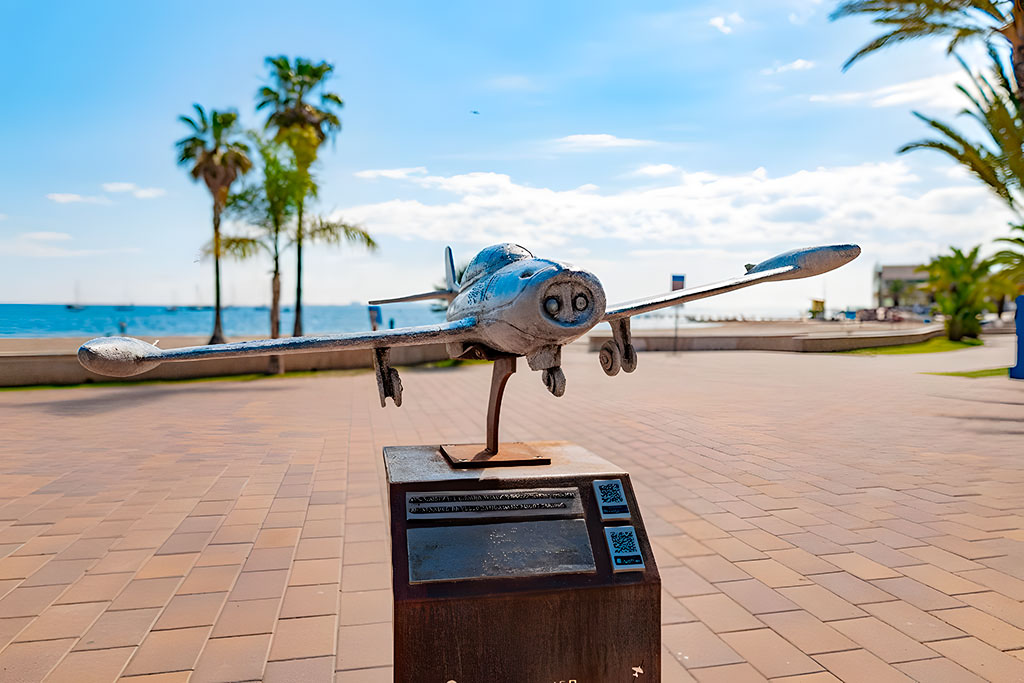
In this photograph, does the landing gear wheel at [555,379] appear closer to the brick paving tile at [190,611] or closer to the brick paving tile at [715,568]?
the brick paving tile at [715,568]

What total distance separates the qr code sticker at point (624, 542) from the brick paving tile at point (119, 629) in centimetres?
282

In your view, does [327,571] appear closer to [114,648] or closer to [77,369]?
[114,648]

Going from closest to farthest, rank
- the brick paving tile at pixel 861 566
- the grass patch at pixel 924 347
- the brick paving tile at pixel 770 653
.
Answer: the brick paving tile at pixel 770 653 < the brick paving tile at pixel 861 566 < the grass patch at pixel 924 347

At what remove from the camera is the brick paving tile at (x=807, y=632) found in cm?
381

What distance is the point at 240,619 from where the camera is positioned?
418 centimetres

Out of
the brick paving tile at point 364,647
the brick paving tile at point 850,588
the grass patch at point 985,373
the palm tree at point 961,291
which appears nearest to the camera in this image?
the brick paving tile at point 364,647

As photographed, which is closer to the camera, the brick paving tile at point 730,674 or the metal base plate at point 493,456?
the brick paving tile at point 730,674

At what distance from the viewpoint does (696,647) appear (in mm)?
3844

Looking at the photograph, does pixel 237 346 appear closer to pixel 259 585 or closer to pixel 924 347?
pixel 259 585

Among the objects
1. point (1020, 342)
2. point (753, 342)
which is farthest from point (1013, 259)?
point (753, 342)

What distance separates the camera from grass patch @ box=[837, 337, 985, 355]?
85.4 feet

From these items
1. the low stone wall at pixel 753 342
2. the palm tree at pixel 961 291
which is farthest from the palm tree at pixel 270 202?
the palm tree at pixel 961 291

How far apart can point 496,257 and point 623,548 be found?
69.9 inches

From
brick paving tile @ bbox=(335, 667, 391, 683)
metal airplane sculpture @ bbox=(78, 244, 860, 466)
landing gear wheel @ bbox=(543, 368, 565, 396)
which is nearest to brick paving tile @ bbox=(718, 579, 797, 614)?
brick paving tile @ bbox=(335, 667, 391, 683)
